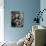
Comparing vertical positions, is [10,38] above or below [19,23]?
below

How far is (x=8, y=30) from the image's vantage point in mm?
5270

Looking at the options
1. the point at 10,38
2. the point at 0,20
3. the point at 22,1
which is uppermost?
the point at 22,1

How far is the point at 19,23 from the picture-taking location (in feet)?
17.4

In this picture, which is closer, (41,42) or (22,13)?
(41,42)

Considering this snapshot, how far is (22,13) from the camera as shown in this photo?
5.28 metres

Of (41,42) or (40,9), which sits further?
(40,9)

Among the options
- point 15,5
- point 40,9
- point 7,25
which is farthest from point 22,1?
point 7,25

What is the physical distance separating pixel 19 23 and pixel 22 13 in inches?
16.2

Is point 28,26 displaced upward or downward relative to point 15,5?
downward

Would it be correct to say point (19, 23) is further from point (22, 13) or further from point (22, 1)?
point (22, 1)

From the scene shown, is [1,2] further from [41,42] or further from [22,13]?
[41,42]

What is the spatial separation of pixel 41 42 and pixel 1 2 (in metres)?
3.24

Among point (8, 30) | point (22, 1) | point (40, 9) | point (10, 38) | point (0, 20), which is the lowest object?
point (10, 38)

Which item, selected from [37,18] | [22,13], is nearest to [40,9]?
[37,18]
